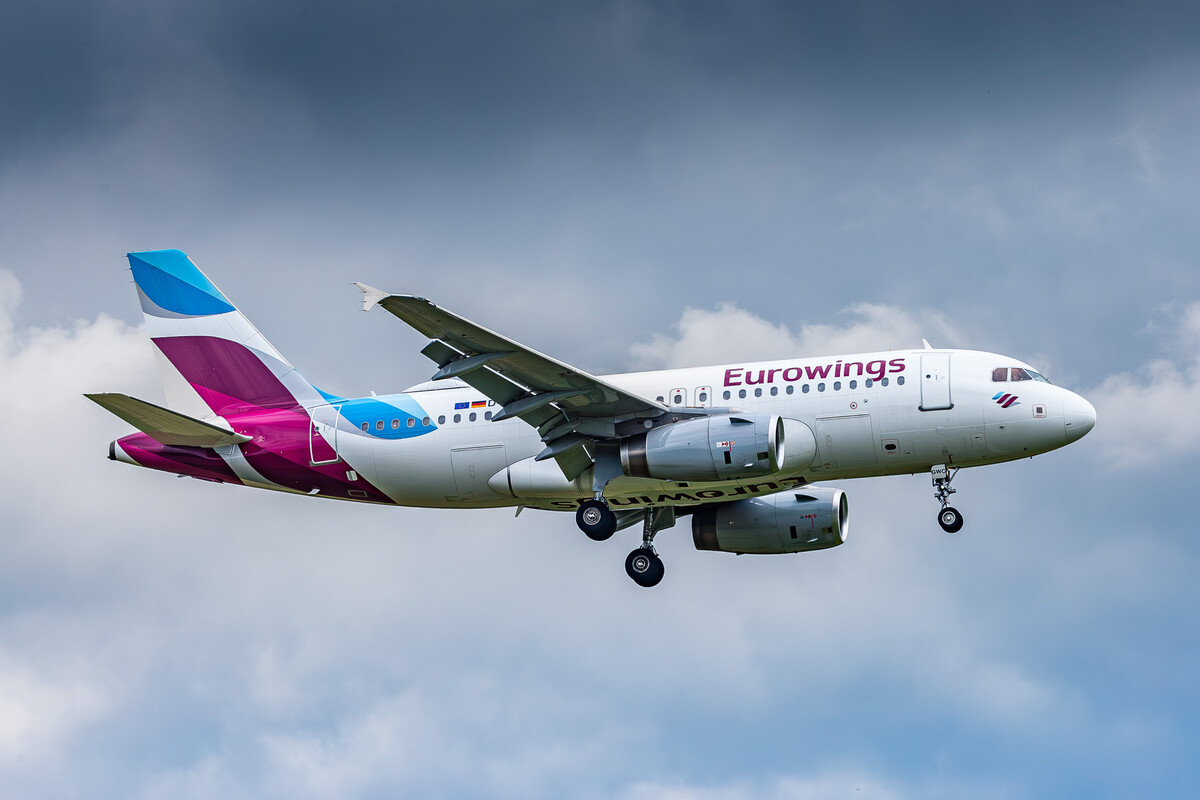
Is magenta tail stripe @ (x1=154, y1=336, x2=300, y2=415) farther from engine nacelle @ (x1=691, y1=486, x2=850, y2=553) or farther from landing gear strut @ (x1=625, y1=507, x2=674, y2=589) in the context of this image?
engine nacelle @ (x1=691, y1=486, x2=850, y2=553)

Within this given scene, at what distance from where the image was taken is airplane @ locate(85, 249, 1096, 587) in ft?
117

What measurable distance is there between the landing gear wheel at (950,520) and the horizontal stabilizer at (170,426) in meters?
19.2

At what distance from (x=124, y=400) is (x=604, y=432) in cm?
1231

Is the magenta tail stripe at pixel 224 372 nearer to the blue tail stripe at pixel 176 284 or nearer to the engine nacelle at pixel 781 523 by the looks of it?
the blue tail stripe at pixel 176 284

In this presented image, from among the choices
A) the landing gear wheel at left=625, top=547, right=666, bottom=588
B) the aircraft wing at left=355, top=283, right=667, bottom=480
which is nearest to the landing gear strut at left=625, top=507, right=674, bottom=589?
the landing gear wheel at left=625, top=547, right=666, bottom=588

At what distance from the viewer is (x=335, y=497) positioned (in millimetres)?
40969

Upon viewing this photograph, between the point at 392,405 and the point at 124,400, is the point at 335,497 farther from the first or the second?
the point at 124,400

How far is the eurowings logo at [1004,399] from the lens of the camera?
35906mm

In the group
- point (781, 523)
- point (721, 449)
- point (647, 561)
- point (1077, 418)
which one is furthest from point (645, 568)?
point (1077, 418)

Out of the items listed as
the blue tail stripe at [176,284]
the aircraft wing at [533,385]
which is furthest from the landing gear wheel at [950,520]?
the blue tail stripe at [176,284]

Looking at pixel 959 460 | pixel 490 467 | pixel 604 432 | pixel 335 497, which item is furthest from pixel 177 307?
pixel 959 460

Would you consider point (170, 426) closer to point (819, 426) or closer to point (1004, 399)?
point (819, 426)

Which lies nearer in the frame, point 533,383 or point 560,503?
point 533,383

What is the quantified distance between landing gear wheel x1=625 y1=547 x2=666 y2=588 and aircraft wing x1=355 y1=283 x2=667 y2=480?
4.26 m
